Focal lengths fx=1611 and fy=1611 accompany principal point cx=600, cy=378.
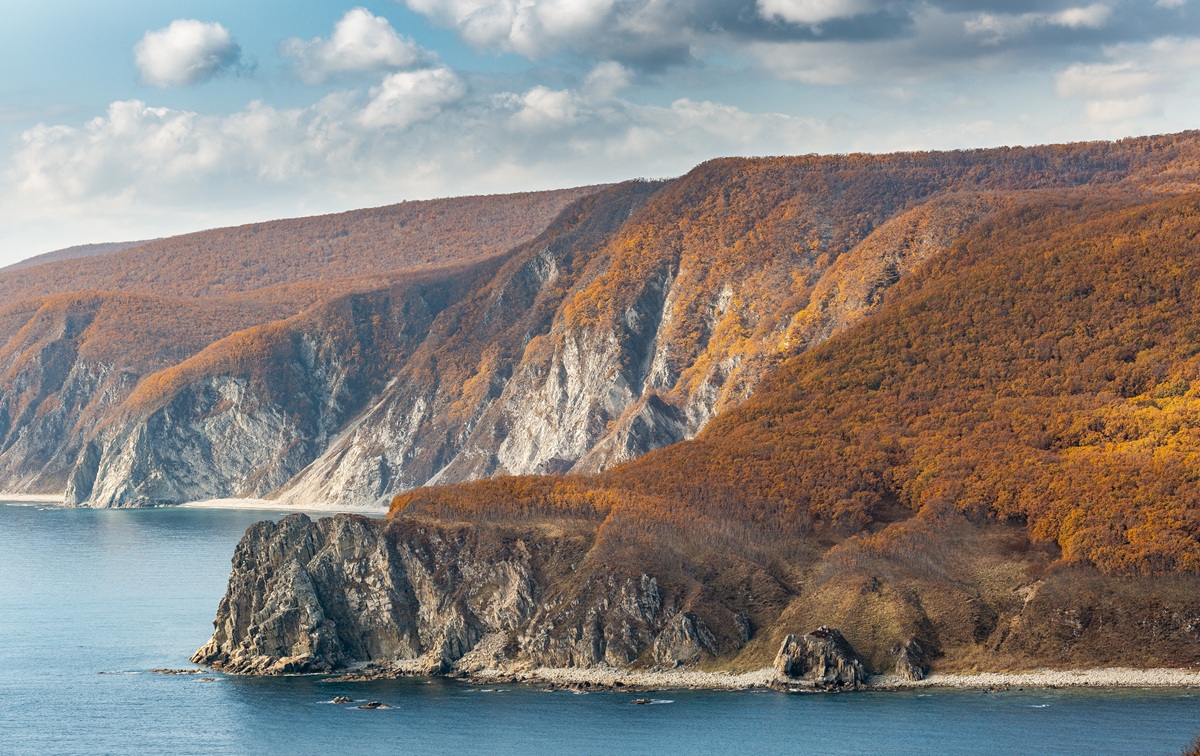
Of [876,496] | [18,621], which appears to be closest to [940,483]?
[876,496]

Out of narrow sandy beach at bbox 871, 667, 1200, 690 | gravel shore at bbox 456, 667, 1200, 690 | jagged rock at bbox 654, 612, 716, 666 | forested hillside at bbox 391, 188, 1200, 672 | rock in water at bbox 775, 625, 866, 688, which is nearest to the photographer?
narrow sandy beach at bbox 871, 667, 1200, 690

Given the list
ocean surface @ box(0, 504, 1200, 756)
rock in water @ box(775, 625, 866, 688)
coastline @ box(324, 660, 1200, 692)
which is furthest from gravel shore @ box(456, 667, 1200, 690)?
ocean surface @ box(0, 504, 1200, 756)

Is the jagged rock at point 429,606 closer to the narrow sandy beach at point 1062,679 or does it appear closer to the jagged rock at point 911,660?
the jagged rock at point 911,660

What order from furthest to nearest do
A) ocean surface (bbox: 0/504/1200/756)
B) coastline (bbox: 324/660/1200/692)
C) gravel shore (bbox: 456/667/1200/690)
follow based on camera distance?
coastline (bbox: 324/660/1200/692), gravel shore (bbox: 456/667/1200/690), ocean surface (bbox: 0/504/1200/756)

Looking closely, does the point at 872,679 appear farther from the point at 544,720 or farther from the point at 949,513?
the point at 544,720

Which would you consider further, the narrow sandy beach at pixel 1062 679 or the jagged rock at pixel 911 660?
the jagged rock at pixel 911 660

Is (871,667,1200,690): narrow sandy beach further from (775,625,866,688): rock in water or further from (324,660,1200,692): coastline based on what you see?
(775,625,866,688): rock in water

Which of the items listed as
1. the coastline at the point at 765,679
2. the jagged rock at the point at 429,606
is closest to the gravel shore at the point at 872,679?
the coastline at the point at 765,679
